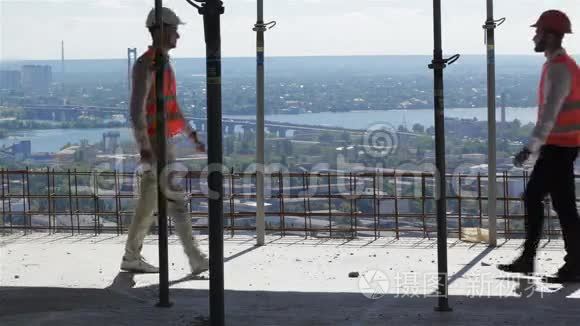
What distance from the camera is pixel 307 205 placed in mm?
11156

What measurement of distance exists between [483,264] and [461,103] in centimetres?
369

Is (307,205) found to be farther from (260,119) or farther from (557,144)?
(557,144)

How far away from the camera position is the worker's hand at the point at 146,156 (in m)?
7.64

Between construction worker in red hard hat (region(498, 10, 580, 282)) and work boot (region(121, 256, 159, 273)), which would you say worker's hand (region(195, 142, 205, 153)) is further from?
construction worker in red hard hat (region(498, 10, 580, 282))

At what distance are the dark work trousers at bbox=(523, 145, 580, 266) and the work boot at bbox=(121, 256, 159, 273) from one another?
9.44ft

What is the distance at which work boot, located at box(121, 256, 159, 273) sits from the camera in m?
7.92

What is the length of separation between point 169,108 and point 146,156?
458 mm

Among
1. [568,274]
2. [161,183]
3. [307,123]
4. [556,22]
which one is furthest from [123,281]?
[307,123]

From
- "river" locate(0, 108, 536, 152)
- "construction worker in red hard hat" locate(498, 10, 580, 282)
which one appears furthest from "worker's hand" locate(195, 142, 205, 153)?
"river" locate(0, 108, 536, 152)

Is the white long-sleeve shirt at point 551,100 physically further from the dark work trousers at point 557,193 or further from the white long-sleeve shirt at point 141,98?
the white long-sleeve shirt at point 141,98

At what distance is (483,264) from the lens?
811 cm

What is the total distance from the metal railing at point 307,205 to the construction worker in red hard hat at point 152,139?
81.0 inches

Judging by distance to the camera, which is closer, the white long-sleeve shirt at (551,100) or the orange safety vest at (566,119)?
the white long-sleeve shirt at (551,100)
